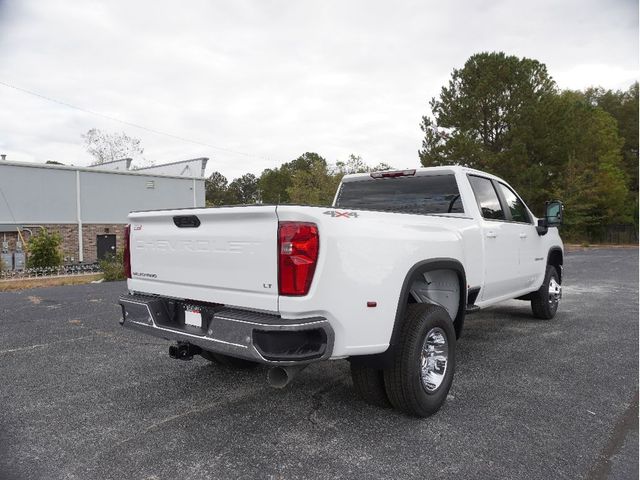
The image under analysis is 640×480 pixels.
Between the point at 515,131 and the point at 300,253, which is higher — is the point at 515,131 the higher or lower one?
the higher one

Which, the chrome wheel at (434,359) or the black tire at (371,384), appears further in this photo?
the chrome wheel at (434,359)

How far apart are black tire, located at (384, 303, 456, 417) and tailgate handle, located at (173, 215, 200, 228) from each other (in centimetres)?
164

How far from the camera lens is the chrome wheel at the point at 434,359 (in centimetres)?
362

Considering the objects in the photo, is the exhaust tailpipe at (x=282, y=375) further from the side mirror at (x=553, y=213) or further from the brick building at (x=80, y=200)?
the brick building at (x=80, y=200)

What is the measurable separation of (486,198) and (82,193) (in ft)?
80.5

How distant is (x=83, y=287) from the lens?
11.7m

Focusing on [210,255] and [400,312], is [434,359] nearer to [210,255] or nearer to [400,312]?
[400,312]

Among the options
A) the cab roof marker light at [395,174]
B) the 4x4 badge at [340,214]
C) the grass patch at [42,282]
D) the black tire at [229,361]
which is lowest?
the grass patch at [42,282]

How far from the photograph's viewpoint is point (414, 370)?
132 inches

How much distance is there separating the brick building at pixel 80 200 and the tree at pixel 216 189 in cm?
3814

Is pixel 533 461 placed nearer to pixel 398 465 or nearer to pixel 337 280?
pixel 398 465

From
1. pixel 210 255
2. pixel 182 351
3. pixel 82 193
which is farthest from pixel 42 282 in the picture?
pixel 82 193

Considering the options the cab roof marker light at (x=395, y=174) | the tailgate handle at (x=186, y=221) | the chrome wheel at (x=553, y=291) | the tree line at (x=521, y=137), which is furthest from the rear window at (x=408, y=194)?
the tree line at (x=521, y=137)

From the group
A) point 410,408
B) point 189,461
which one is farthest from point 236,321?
point 410,408
